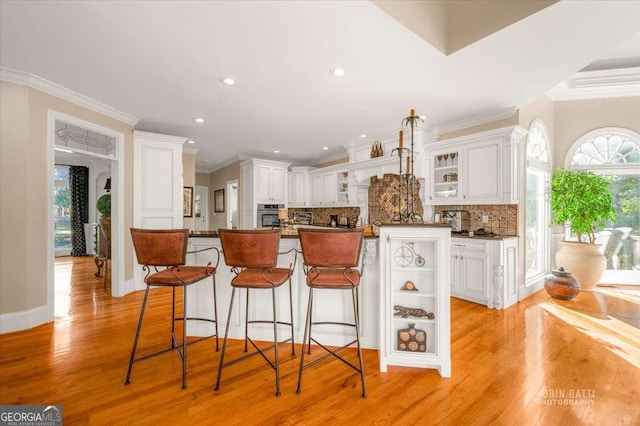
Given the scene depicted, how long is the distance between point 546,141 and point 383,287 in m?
4.47

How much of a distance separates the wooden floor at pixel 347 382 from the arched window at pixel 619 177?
84.1 inches

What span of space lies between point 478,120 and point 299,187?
4.48 m

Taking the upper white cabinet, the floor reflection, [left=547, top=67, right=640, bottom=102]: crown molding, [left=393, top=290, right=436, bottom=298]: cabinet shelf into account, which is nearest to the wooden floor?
the floor reflection

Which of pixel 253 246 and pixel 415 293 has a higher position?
pixel 253 246

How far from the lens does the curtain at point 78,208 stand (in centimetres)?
771

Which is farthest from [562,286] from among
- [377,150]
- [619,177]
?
[377,150]

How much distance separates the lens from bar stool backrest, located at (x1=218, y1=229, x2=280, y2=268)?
6.31 feet

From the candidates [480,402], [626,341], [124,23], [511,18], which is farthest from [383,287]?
[124,23]

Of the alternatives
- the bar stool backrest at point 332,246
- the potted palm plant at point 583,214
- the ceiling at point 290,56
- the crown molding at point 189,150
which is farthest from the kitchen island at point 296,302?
the crown molding at point 189,150

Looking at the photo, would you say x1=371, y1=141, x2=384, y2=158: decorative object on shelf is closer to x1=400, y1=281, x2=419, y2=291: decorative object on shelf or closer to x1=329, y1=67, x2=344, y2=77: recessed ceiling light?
x1=329, y1=67, x2=344, y2=77: recessed ceiling light

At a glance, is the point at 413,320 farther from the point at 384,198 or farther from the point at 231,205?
the point at 231,205

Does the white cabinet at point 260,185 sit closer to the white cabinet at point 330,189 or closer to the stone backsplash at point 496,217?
the white cabinet at point 330,189

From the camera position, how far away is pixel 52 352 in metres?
2.45

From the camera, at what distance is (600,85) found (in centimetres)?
435
